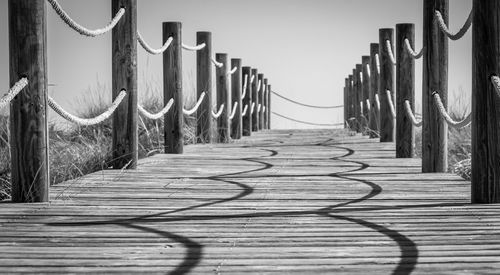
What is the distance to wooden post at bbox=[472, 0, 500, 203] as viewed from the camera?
427cm

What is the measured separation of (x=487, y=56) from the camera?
169 inches

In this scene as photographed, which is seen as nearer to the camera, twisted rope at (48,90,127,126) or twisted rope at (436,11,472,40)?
twisted rope at (48,90,127,126)

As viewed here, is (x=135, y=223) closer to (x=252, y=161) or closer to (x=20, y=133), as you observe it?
(x=20, y=133)

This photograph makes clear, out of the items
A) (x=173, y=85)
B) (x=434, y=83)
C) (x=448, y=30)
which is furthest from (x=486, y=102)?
(x=173, y=85)

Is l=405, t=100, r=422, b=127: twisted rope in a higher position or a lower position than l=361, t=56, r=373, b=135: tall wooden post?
lower

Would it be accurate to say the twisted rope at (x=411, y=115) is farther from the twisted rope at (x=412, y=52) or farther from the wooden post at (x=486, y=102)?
the wooden post at (x=486, y=102)

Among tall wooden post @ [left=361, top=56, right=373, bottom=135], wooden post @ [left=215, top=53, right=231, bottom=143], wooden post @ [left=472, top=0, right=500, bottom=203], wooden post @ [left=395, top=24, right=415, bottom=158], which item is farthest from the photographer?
tall wooden post @ [left=361, top=56, right=373, bottom=135]

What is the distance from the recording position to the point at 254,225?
12.0ft

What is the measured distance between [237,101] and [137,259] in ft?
29.3

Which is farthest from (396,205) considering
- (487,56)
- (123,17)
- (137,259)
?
(123,17)

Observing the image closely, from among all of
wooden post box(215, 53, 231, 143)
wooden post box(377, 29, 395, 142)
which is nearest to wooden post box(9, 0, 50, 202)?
wooden post box(377, 29, 395, 142)

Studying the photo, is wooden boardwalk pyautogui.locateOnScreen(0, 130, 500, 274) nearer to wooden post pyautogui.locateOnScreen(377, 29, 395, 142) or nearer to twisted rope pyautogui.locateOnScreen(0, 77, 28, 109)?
twisted rope pyautogui.locateOnScreen(0, 77, 28, 109)

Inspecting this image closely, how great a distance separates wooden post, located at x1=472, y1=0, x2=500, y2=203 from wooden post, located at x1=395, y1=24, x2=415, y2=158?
324 centimetres

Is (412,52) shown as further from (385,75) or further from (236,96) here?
(236,96)
